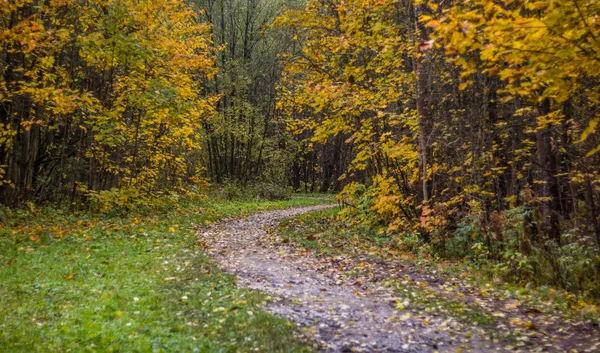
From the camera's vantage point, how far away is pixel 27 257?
899 cm

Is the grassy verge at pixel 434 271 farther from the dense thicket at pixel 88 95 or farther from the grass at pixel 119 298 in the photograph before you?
the dense thicket at pixel 88 95

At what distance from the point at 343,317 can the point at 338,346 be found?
1.06 metres

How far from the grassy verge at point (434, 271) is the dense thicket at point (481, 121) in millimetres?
492

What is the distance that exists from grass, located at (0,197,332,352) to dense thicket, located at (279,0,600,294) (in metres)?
4.21

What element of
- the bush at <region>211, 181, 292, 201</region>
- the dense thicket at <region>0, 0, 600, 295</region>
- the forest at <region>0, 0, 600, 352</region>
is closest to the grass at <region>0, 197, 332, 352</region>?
the forest at <region>0, 0, 600, 352</region>

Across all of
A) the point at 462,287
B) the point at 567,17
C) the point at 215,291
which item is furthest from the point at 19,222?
the point at 567,17

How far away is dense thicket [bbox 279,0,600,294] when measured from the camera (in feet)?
16.3

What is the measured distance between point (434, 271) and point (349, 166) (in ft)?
21.3

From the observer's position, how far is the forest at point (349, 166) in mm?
5461

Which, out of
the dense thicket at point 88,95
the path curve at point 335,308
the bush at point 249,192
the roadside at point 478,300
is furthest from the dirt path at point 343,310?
the bush at point 249,192

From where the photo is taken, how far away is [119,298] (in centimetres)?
680

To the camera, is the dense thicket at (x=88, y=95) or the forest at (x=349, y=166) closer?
the forest at (x=349, y=166)

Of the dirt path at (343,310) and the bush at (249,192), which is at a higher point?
the bush at (249,192)

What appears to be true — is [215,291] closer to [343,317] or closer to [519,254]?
[343,317]
